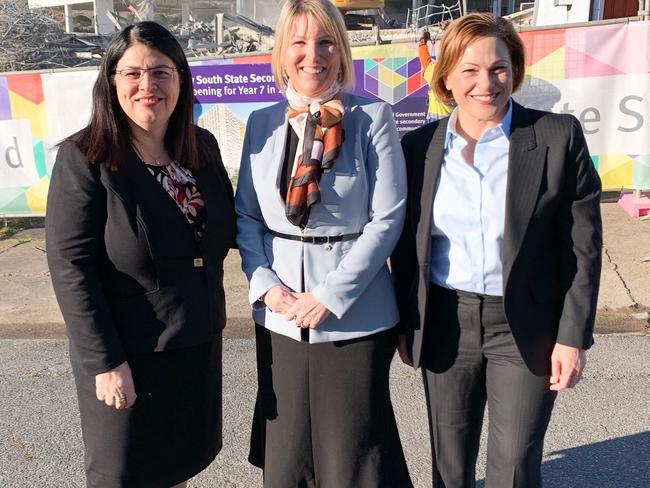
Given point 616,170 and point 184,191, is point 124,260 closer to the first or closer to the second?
point 184,191

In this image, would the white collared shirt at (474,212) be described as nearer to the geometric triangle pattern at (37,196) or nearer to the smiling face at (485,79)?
the smiling face at (485,79)

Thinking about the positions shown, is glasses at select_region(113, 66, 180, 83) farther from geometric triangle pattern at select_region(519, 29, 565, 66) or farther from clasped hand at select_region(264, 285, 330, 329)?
geometric triangle pattern at select_region(519, 29, 565, 66)

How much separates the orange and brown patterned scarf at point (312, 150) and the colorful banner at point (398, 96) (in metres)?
4.55

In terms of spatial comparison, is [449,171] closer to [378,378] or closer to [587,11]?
[378,378]

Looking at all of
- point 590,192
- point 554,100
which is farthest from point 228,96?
point 590,192

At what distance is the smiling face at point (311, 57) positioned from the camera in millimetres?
2266

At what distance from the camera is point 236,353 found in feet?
15.1

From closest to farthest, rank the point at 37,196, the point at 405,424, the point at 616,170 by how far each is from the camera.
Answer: the point at 405,424 → the point at 616,170 → the point at 37,196

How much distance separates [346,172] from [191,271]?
662mm

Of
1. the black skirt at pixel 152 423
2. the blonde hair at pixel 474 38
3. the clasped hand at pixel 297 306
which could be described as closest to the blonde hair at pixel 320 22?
the blonde hair at pixel 474 38

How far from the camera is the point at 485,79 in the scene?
2.18 m

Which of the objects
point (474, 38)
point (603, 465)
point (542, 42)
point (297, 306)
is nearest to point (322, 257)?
point (297, 306)

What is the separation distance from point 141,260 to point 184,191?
12.1 inches

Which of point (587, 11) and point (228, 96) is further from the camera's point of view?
point (587, 11)
